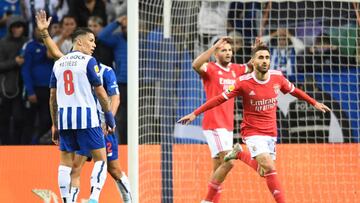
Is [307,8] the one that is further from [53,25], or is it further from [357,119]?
[53,25]

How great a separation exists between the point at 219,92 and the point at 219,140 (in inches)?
23.7

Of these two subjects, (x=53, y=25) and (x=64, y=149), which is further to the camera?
(x=53, y=25)

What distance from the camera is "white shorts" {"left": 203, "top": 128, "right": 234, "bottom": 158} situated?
11.9 m

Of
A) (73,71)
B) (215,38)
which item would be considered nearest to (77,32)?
(73,71)

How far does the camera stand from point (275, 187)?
10742mm

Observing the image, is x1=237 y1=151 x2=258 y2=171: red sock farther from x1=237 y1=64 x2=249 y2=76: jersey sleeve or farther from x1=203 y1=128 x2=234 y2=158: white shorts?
x1=237 y1=64 x2=249 y2=76: jersey sleeve

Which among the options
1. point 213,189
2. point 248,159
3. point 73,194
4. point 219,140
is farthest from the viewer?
point 219,140

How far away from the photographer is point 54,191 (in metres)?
12.3

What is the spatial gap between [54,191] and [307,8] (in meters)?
4.63

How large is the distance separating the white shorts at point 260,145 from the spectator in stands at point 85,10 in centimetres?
483

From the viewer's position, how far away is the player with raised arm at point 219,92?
11898 mm

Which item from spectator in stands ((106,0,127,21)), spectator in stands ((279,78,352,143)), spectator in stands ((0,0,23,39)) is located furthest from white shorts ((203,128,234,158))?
spectator in stands ((0,0,23,39))

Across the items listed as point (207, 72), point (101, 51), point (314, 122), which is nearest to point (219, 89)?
point (207, 72)

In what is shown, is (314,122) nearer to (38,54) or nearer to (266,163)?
(266,163)
